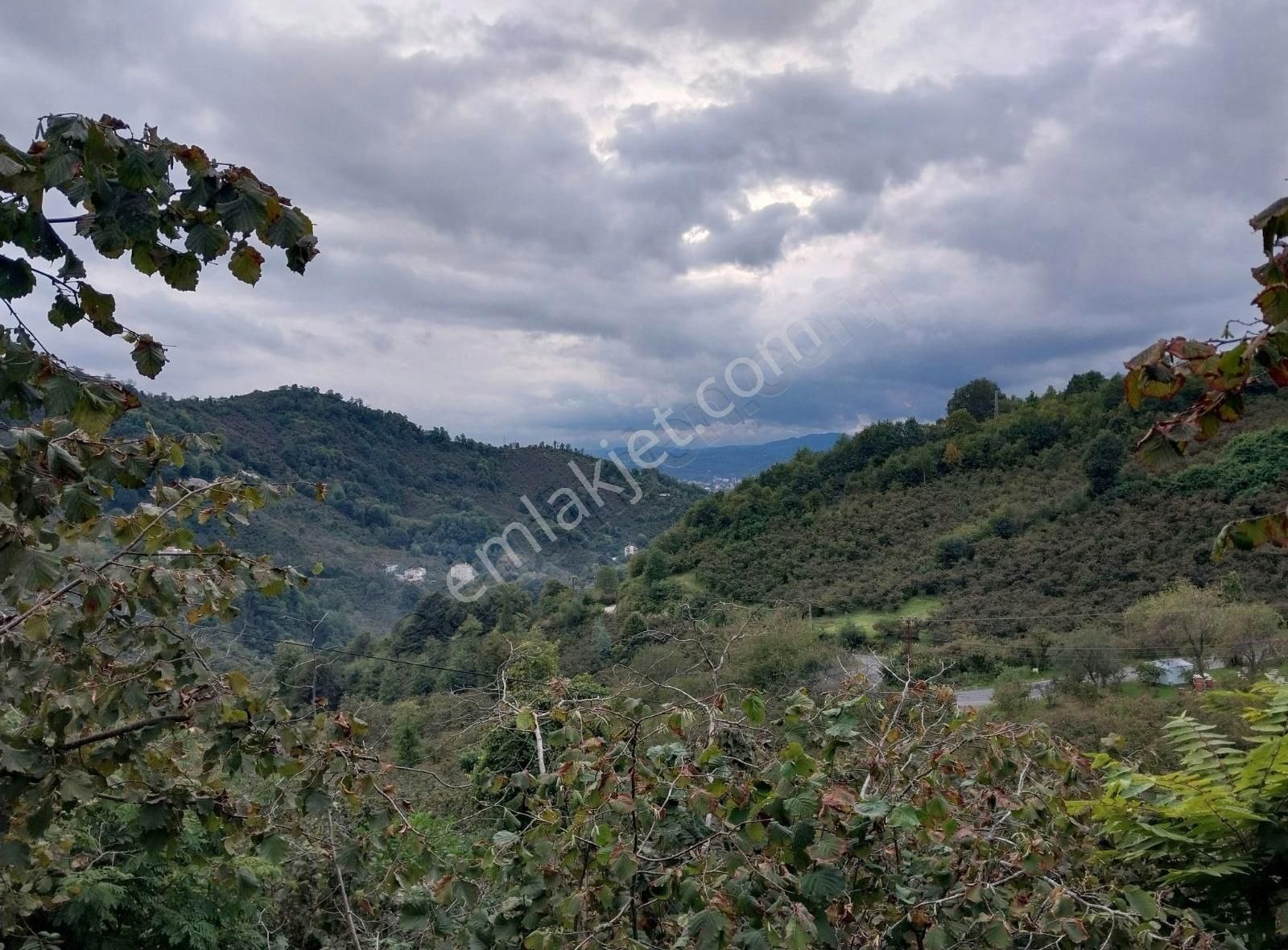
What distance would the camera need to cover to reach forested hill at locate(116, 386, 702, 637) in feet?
138

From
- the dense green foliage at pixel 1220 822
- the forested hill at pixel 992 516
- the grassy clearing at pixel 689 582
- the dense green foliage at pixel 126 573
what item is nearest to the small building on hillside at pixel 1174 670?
the forested hill at pixel 992 516

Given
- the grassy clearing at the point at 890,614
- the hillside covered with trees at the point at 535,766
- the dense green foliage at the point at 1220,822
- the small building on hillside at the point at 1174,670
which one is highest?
the hillside covered with trees at the point at 535,766

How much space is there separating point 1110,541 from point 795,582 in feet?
41.2

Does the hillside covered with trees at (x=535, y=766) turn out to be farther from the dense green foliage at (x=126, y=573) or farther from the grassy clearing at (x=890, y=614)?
the grassy clearing at (x=890, y=614)

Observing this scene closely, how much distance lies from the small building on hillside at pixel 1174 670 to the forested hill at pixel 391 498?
2255 centimetres

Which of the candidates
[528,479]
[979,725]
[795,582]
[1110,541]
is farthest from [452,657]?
[528,479]

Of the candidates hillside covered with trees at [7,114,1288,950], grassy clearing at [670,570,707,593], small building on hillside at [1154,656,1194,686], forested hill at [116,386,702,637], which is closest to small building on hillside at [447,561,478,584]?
forested hill at [116,386,702,637]

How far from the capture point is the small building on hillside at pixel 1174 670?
1862 cm

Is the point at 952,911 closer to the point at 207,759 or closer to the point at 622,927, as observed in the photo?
the point at 622,927

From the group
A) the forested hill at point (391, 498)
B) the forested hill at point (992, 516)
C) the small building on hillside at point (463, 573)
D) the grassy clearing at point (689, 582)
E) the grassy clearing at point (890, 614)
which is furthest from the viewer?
the forested hill at point (391, 498)

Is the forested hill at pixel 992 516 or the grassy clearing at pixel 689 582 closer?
the forested hill at pixel 992 516

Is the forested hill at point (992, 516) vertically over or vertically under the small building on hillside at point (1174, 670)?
over

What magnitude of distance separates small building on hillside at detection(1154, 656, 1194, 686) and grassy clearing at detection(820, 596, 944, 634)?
8.36 meters

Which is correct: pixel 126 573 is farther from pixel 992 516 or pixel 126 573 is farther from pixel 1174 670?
pixel 992 516
